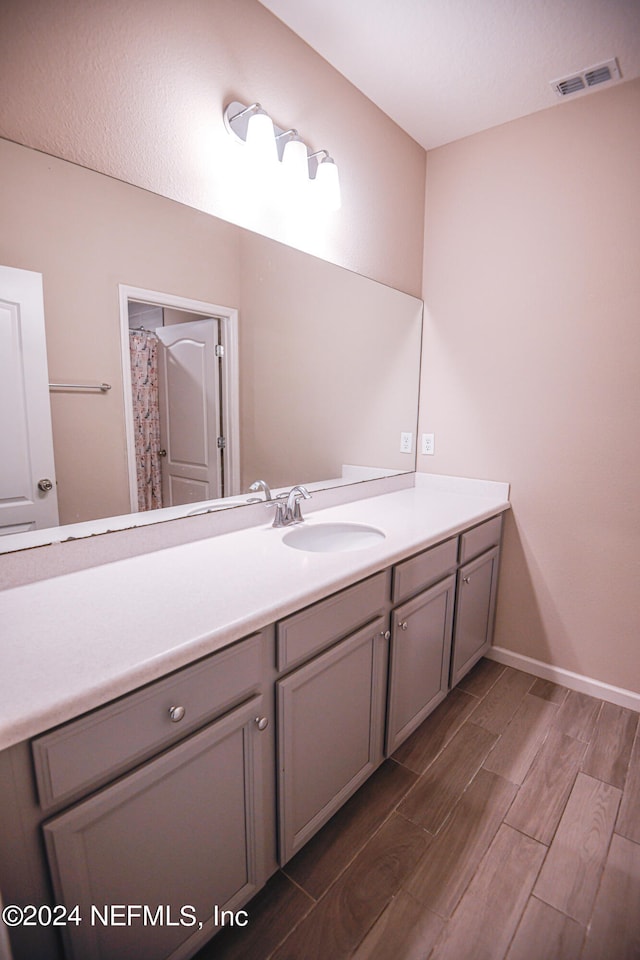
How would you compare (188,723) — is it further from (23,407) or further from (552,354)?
(552,354)

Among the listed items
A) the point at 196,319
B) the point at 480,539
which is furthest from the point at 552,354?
the point at 196,319

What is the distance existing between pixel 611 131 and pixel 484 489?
1547 mm

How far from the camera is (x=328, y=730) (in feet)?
4.23

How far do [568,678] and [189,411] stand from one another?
6.82 ft

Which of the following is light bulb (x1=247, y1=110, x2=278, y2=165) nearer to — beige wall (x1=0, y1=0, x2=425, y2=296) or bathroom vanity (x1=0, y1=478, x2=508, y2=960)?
beige wall (x1=0, y1=0, x2=425, y2=296)

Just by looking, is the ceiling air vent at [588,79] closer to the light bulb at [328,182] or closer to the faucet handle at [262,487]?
the light bulb at [328,182]

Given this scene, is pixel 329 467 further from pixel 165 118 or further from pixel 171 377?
pixel 165 118

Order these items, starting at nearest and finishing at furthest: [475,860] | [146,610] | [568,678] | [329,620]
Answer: [146,610], [329,620], [475,860], [568,678]

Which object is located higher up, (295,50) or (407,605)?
(295,50)

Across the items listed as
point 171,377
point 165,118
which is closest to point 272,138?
point 165,118

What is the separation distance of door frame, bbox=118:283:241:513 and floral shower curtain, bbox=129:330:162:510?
16 millimetres

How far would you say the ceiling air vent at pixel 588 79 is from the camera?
5.59ft

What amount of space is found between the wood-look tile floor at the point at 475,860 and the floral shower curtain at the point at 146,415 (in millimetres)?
1153

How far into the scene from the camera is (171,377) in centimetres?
142
